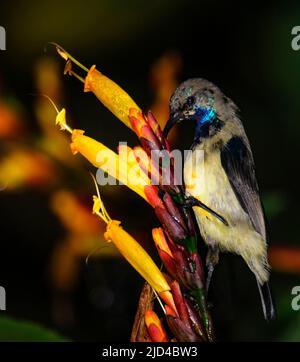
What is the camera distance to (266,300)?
169 cm

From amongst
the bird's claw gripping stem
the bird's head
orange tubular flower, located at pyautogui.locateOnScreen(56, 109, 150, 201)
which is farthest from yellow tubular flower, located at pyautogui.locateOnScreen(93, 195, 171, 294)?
the bird's head

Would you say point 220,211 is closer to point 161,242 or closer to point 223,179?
point 223,179

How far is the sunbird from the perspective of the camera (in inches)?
64.7

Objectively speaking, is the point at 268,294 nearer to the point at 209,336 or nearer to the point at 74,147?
the point at 209,336

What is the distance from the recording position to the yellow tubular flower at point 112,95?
4.76ft

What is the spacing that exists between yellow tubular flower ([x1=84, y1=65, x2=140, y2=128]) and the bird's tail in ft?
2.24

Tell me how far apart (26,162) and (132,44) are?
56 centimetres

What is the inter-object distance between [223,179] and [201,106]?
0.24 metres

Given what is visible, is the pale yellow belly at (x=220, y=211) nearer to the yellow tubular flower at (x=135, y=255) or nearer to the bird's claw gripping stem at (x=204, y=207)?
the bird's claw gripping stem at (x=204, y=207)

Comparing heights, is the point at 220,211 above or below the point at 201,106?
below

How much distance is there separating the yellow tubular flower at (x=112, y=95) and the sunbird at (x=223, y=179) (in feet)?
0.62

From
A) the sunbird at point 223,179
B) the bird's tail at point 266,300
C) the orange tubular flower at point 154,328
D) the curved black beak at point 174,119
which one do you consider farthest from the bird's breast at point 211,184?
the orange tubular flower at point 154,328

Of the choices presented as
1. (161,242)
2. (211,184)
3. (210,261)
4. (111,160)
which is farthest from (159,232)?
(210,261)

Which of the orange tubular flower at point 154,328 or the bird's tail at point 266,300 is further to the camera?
the bird's tail at point 266,300
